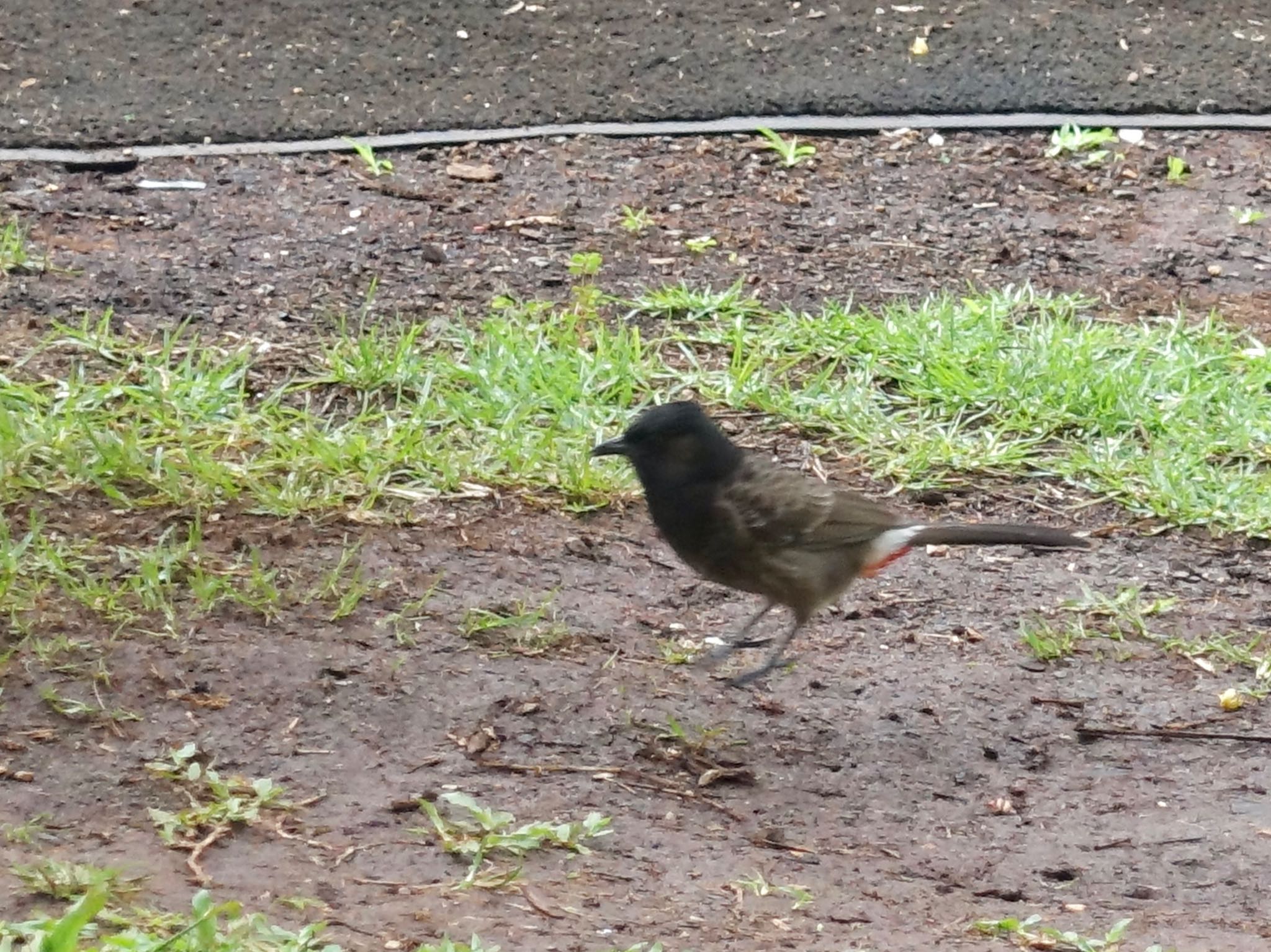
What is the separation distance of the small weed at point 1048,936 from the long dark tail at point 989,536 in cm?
149

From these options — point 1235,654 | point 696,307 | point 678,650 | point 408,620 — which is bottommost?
point 1235,654

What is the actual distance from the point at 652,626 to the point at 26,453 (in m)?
2.09

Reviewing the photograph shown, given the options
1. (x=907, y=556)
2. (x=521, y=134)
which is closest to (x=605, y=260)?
(x=521, y=134)

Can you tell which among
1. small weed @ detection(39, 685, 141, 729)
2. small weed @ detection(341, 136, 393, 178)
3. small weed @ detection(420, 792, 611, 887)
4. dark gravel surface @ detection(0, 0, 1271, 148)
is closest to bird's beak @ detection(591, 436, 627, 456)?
small weed @ detection(420, 792, 611, 887)

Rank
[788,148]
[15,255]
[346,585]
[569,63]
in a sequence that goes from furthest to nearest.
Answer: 1. [569,63]
2. [788,148]
3. [15,255]
4. [346,585]

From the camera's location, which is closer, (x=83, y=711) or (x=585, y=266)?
(x=83, y=711)

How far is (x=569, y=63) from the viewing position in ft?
30.1

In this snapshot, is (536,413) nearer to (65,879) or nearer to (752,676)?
(752,676)

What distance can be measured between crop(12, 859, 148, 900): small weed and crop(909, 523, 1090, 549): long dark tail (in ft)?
8.34

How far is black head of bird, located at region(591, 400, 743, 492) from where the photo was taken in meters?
4.70

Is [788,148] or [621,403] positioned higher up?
[788,148]

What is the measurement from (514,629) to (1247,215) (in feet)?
16.2

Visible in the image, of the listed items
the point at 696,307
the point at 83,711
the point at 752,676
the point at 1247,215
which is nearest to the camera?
the point at 83,711

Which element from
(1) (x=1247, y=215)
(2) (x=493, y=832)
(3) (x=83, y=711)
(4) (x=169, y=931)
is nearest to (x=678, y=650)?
(2) (x=493, y=832)
